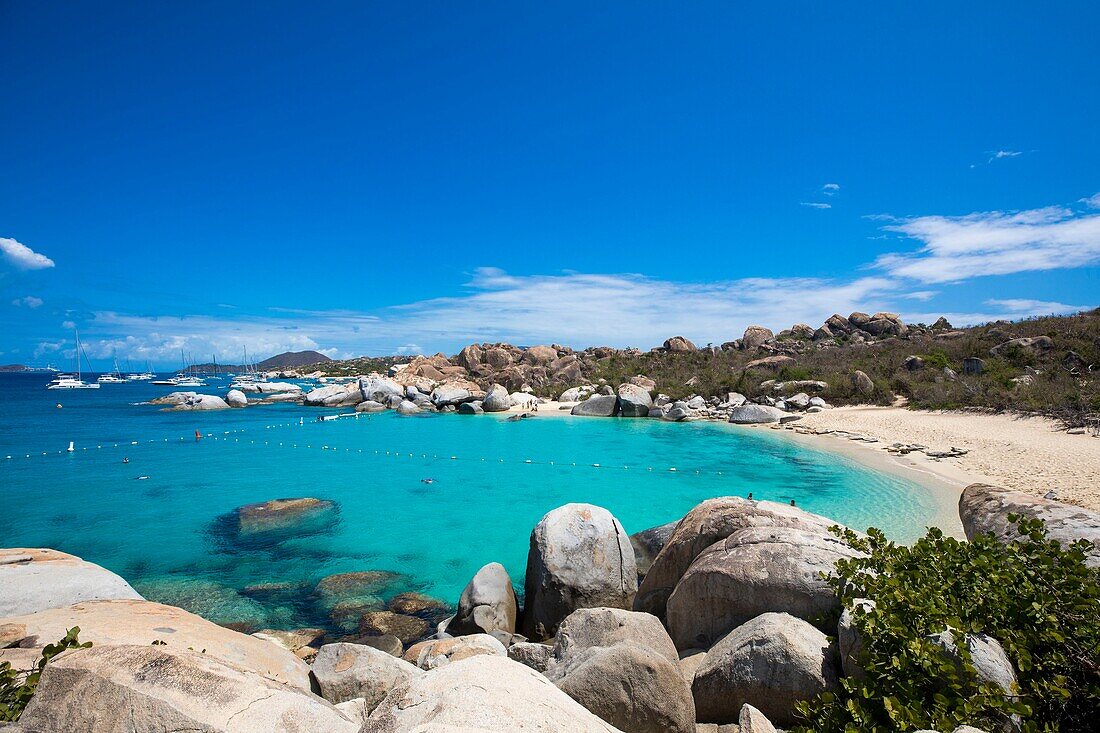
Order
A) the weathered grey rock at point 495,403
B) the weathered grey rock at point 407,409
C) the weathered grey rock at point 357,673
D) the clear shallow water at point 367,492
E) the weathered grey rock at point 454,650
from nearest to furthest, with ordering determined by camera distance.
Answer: the weathered grey rock at point 357,673 → the weathered grey rock at point 454,650 → the clear shallow water at point 367,492 → the weathered grey rock at point 407,409 → the weathered grey rock at point 495,403

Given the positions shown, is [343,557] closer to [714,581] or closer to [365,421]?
[714,581]

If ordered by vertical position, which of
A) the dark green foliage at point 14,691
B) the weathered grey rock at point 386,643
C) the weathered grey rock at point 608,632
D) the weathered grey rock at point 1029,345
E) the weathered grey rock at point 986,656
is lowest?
the weathered grey rock at point 386,643

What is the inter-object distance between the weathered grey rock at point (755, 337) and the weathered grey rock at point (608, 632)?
6227 cm

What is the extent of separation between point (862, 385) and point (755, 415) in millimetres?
7952

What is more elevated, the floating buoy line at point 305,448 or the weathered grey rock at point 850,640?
the weathered grey rock at point 850,640

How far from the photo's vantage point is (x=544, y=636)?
8453 millimetres

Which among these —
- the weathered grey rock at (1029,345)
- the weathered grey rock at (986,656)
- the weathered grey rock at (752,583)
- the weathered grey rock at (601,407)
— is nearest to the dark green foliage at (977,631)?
the weathered grey rock at (986,656)

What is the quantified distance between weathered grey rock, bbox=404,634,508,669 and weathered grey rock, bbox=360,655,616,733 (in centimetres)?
397

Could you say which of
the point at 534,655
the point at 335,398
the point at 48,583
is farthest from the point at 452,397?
the point at 534,655

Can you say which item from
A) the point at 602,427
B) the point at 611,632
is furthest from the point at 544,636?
the point at 602,427

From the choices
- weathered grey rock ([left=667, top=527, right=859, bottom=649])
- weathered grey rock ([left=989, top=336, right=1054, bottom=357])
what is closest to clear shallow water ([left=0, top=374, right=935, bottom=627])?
weathered grey rock ([left=667, top=527, right=859, bottom=649])

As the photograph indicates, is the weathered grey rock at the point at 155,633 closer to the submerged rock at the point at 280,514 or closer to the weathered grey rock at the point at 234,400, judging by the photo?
the submerged rock at the point at 280,514

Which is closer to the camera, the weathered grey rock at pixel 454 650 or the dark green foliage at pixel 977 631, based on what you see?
the dark green foliage at pixel 977 631

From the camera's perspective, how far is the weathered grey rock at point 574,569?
8.44m
